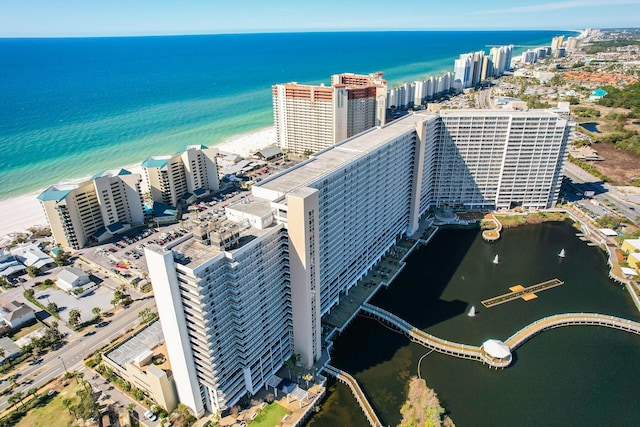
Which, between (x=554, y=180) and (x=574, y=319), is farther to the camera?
(x=554, y=180)

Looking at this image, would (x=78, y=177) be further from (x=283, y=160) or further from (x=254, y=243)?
(x=254, y=243)

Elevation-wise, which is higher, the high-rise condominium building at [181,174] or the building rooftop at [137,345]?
the high-rise condominium building at [181,174]

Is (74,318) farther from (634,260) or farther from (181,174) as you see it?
(634,260)

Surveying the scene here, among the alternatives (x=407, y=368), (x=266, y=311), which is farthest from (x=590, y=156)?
(x=266, y=311)

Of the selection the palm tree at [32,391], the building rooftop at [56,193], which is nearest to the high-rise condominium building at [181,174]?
the building rooftop at [56,193]

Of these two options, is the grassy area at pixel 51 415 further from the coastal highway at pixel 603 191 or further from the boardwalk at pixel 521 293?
the coastal highway at pixel 603 191

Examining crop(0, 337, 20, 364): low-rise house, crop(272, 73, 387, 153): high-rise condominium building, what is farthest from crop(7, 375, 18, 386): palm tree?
crop(272, 73, 387, 153): high-rise condominium building

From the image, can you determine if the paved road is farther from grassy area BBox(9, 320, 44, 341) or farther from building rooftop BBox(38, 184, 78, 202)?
building rooftop BBox(38, 184, 78, 202)
